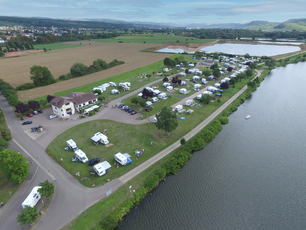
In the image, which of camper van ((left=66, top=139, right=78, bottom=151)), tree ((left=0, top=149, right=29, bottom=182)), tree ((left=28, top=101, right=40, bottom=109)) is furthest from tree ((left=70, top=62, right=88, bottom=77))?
tree ((left=0, top=149, right=29, bottom=182))

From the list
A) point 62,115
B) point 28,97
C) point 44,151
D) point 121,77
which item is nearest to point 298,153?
point 44,151

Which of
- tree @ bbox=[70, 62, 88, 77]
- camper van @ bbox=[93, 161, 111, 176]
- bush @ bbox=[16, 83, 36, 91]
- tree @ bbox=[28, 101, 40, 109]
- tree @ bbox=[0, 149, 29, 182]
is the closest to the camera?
tree @ bbox=[0, 149, 29, 182]

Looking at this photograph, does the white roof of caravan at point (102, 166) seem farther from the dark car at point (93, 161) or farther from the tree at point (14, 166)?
the tree at point (14, 166)

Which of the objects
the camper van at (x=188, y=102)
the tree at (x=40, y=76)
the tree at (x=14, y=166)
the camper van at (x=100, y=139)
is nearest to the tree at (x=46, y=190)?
the tree at (x=14, y=166)

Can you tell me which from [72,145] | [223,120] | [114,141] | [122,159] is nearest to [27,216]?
[122,159]

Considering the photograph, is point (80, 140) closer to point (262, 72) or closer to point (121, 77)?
point (121, 77)

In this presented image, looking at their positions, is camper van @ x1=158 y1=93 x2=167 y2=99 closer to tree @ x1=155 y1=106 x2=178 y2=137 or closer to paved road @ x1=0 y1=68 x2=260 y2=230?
paved road @ x1=0 y1=68 x2=260 y2=230
